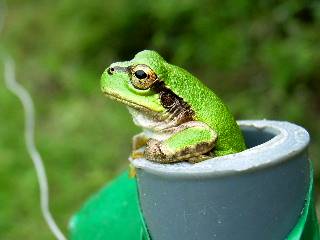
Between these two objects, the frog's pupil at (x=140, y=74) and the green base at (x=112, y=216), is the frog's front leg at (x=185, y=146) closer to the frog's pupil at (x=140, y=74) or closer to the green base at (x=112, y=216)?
the frog's pupil at (x=140, y=74)

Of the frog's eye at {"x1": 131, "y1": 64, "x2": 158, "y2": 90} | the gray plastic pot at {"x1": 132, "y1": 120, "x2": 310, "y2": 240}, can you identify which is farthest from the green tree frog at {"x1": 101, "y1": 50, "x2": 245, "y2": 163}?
the gray plastic pot at {"x1": 132, "y1": 120, "x2": 310, "y2": 240}

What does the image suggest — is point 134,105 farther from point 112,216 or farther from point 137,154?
point 112,216

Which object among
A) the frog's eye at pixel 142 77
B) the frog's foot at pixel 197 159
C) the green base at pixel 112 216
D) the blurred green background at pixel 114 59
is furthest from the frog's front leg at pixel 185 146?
the blurred green background at pixel 114 59

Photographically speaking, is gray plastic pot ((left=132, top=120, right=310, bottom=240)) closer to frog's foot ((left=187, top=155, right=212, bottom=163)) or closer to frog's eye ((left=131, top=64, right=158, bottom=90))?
frog's foot ((left=187, top=155, right=212, bottom=163))

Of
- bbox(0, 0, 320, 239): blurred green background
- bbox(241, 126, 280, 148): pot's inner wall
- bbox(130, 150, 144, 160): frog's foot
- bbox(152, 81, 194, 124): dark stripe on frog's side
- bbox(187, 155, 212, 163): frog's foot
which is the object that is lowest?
bbox(0, 0, 320, 239): blurred green background

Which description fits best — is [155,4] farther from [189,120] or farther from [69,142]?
[189,120]

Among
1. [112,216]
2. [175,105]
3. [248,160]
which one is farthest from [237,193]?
[112,216]
